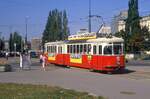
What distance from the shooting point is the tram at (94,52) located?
32.9m

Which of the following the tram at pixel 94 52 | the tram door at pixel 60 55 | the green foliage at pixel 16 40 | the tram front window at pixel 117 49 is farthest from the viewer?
the green foliage at pixel 16 40

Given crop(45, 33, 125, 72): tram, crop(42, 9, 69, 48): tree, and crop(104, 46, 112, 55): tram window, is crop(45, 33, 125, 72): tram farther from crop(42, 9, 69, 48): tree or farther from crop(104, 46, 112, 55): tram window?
crop(42, 9, 69, 48): tree

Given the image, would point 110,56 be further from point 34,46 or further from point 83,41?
point 34,46

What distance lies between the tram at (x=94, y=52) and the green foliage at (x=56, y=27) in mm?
60986

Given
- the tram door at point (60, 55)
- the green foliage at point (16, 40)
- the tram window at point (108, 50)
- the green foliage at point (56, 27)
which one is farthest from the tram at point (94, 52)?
the green foliage at point (16, 40)

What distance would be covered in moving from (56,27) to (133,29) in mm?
23150

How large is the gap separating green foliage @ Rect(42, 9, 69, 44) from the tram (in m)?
61.0

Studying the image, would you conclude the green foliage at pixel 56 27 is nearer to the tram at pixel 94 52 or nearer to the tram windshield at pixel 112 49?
the tram at pixel 94 52

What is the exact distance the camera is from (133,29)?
9181cm

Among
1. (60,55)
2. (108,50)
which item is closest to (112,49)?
(108,50)

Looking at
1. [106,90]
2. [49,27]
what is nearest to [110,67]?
[106,90]

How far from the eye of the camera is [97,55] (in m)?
33.7

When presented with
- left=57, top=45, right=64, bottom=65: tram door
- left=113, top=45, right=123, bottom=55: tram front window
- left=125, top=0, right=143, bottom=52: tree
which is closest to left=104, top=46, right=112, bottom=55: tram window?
left=113, top=45, right=123, bottom=55: tram front window

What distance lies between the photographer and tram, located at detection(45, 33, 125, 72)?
32.9 m
